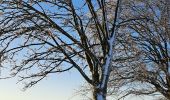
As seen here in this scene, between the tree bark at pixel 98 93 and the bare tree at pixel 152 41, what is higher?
the bare tree at pixel 152 41

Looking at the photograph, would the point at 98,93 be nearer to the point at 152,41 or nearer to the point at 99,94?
the point at 99,94

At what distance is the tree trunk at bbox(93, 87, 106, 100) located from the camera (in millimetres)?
14130

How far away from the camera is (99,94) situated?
14.1 meters

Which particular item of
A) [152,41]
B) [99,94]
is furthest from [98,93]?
[152,41]

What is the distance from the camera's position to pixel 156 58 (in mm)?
23578

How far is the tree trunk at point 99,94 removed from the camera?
1413 cm

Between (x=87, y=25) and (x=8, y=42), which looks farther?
(x=87, y=25)

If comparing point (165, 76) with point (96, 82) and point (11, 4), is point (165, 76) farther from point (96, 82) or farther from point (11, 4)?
point (11, 4)

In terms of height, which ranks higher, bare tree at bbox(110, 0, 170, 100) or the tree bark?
bare tree at bbox(110, 0, 170, 100)

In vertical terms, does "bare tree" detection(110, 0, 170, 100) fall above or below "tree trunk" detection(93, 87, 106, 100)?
above

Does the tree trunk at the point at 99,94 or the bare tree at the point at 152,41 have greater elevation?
the bare tree at the point at 152,41

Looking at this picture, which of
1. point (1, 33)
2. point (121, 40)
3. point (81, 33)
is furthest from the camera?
point (121, 40)

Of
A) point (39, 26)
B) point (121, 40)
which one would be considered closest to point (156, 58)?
point (121, 40)

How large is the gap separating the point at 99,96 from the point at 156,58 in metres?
10.1
